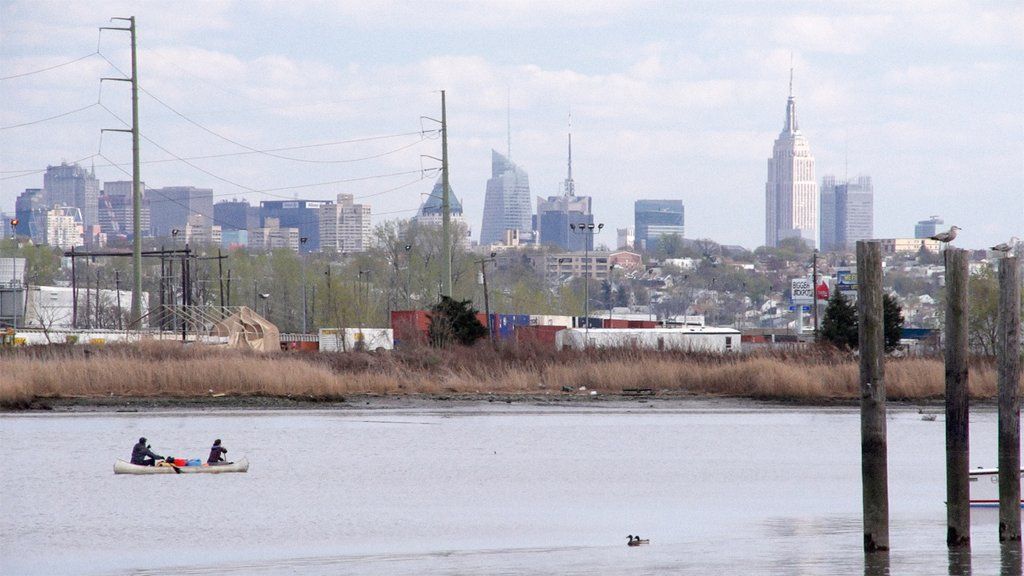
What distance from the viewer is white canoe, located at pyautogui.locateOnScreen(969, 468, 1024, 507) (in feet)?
85.0

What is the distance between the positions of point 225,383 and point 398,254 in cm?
8073

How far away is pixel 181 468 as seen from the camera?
111 ft

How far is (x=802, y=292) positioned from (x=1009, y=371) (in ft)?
392

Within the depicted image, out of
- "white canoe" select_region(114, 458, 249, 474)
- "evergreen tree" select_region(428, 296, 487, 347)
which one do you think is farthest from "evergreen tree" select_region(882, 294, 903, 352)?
"white canoe" select_region(114, 458, 249, 474)

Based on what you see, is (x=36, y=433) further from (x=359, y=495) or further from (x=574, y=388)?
(x=574, y=388)

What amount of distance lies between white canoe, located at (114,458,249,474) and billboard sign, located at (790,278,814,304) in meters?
106

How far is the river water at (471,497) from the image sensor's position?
2192cm

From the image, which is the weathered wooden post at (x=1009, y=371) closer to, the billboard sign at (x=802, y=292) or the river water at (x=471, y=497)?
the river water at (x=471, y=497)

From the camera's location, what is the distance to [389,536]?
24984 mm

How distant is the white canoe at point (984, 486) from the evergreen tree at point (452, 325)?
39.8 meters

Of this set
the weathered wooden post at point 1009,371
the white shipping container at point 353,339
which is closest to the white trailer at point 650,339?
the white shipping container at point 353,339

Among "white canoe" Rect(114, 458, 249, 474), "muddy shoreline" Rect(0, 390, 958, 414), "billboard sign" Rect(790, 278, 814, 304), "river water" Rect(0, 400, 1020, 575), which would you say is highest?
"billboard sign" Rect(790, 278, 814, 304)

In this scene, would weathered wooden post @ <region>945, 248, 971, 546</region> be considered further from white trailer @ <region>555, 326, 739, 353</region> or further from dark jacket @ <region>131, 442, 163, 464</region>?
white trailer @ <region>555, 326, 739, 353</region>

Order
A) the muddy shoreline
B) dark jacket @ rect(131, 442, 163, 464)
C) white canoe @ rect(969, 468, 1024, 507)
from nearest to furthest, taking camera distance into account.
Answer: white canoe @ rect(969, 468, 1024, 507)
dark jacket @ rect(131, 442, 163, 464)
the muddy shoreline
